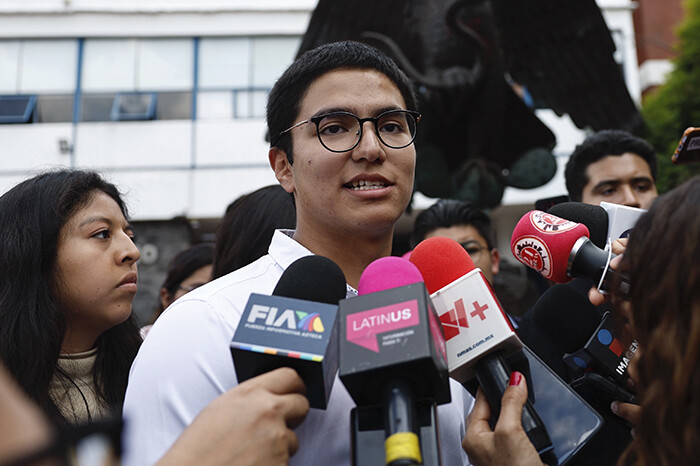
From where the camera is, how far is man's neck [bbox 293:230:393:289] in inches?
67.2

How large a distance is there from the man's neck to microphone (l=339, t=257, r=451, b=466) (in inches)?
20.7

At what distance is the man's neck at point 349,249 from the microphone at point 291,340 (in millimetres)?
478

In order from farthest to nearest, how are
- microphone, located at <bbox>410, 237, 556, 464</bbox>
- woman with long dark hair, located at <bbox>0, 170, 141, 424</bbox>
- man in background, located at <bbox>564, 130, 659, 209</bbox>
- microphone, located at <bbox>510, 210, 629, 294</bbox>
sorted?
man in background, located at <bbox>564, 130, 659, 209</bbox> → woman with long dark hair, located at <bbox>0, 170, 141, 424</bbox> → microphone, located at <bbox>510, 210, 629, 294</bbox> → microphone, located at <bbox>410, 237, 556, 464</bbox>

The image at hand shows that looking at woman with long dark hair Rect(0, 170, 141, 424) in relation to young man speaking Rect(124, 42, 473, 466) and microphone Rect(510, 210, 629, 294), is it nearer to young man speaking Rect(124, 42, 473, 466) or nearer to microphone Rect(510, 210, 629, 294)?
young man speaking Rect(124, 42, 473, 466)

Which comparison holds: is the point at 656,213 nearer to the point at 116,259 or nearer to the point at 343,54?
the point at 343,54

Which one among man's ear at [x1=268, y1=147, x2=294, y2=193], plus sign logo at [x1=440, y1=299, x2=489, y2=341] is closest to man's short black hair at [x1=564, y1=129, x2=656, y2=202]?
man's ear at [x1=268, y1=147, x2=294, y2=193]

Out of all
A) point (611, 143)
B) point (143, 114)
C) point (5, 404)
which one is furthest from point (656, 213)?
point (143, 114)

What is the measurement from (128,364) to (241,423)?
1279mm

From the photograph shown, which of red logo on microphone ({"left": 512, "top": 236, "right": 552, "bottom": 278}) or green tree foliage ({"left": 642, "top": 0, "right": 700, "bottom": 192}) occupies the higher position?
green tree foliage ({"left": 642, "top": 0, "right": 700, "bottom": 192})

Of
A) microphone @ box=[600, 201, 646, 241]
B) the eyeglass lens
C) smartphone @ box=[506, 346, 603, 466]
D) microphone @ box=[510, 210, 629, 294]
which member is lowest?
smartphone @ box=[506, 346, 603, 466]

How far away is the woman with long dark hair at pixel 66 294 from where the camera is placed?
1960 mm

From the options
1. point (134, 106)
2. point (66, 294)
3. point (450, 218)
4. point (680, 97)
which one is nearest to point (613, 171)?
point (450, 218)

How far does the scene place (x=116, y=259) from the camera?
218 centimetres

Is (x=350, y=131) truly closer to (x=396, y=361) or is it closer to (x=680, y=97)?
(x=396, y=361)
